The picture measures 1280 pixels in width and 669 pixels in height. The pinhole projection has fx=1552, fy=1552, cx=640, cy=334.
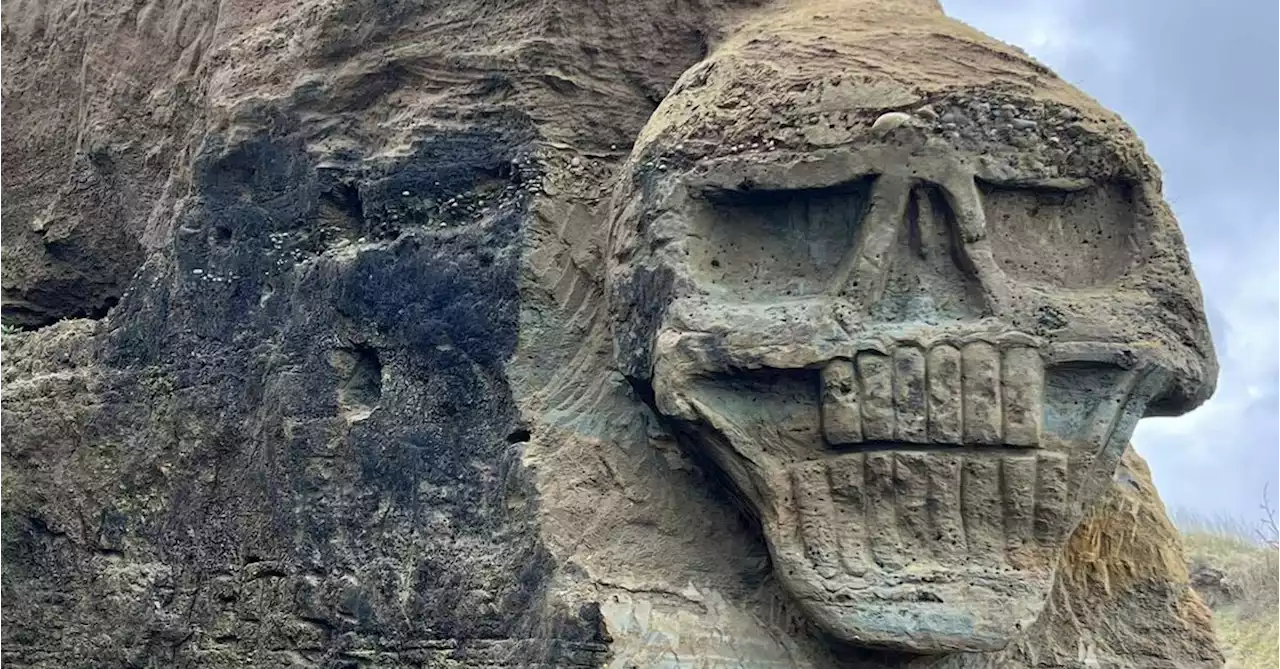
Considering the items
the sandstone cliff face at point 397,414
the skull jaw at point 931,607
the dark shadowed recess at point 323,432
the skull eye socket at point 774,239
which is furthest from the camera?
the dark shadowed recess at point 323,432

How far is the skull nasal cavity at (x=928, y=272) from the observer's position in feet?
9.57

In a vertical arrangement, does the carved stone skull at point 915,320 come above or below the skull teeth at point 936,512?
above

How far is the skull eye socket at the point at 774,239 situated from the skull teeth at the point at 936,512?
38cm

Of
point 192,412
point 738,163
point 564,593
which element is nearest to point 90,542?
point 192,412

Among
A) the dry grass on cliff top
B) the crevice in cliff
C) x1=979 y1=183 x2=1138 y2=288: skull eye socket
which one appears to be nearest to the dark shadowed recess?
the crevice in cliff

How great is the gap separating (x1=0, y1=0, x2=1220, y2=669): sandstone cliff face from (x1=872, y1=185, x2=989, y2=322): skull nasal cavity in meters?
0.59

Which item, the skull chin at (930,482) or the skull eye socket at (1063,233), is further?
the skull eye socket at (1063,233)

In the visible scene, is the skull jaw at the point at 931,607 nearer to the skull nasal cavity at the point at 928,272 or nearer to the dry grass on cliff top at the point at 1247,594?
the skull nasal cavity at the point at 928,272

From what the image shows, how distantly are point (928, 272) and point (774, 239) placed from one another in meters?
0.32

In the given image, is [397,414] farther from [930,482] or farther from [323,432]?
[930,482]

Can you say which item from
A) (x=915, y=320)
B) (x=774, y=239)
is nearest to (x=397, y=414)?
(x=774, y=239)

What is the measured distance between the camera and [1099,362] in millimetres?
2906

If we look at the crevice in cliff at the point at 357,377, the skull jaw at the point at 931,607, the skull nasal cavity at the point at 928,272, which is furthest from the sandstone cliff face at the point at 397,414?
the skull nasal cavity at the point at 928,272

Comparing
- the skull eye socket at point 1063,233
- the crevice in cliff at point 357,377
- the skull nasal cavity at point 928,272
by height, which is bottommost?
the crevice in cliff at point 357,377
